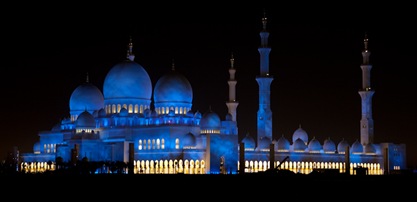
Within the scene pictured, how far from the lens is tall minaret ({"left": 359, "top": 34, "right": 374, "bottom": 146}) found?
104562 mm

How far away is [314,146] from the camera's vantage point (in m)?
103

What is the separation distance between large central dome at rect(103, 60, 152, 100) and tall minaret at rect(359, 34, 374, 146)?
21.4 m

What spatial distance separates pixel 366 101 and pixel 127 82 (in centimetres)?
2372

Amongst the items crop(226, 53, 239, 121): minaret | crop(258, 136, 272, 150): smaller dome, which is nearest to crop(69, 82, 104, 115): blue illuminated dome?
crop(226, 53, 239, 121): minaret

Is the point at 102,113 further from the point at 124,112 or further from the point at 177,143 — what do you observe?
the point at 177,143

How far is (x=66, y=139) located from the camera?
9844 centimetres

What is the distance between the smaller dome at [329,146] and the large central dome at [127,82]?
18238 millimetres

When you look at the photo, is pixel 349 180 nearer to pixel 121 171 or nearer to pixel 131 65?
pixel 121 171

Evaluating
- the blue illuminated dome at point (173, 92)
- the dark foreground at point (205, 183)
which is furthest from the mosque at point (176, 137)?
the dark foreground at point (205, 183)

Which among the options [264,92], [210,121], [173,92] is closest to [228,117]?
[264,92]

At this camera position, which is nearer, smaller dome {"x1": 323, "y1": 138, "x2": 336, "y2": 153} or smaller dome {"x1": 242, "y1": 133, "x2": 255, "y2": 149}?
smaller dome {"x1": 242, "y1": 133, "x2": 255, "y2": 149}

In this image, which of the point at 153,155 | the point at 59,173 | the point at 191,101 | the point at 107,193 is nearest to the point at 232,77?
the point at 191,101

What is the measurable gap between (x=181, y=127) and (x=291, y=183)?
19.6 metres

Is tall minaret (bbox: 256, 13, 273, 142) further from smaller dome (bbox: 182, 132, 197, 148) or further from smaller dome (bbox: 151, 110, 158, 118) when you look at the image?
smaller dome (bbox: 151, 110, 158, 118)
